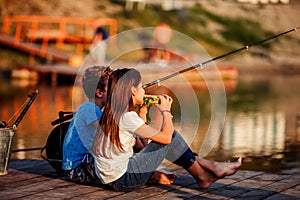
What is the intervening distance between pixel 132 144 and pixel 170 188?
0.55 m

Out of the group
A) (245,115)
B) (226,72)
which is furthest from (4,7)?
(245,115)

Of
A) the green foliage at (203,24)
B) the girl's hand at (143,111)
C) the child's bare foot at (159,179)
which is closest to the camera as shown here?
the girl's hand at (143,111)

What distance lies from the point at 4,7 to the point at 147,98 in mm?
30306

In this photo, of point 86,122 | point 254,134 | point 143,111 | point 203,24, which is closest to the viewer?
point 143,111

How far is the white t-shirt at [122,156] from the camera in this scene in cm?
Result: 675

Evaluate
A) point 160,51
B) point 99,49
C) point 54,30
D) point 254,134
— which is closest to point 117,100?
point 254,134

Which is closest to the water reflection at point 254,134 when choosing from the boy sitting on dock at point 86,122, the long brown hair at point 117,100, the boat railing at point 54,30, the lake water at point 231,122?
the lake water at point 231,122

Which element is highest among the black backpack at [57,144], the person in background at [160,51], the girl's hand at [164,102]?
the person in background at [160,51]

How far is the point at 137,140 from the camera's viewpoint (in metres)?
7.35

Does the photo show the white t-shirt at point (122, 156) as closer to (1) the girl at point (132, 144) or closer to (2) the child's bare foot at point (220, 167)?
(1) the girl at point (132, 144)

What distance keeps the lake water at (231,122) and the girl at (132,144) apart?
323 cm

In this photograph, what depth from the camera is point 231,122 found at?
15570mm

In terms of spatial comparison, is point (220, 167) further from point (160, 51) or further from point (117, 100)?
point (160, 51)

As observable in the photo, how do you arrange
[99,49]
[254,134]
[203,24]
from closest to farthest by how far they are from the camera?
[254,134], [99,49], [203,24]
